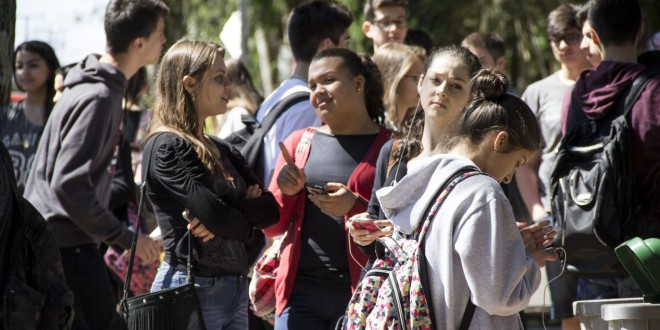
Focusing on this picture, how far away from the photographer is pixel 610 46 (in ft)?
17.0

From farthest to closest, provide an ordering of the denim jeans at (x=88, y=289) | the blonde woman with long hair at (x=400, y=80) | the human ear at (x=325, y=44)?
the human ear at (x=325, y=44) < the blonde woman with long hair at (x=400, y=80) < the denim jeans at (x=88, y=289)

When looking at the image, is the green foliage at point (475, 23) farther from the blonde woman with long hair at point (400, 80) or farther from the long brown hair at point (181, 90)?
the long brown hair at point (181, 90)

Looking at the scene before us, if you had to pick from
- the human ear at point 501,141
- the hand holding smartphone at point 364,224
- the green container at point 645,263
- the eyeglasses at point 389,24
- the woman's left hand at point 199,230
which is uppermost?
the human ear at point 501,141

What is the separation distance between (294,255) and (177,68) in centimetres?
106

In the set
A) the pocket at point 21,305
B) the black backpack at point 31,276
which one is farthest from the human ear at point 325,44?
the pocket at point 21,305

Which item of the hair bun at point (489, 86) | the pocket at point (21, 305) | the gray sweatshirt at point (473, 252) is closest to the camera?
the gray sweatshirt at point (473, 252)

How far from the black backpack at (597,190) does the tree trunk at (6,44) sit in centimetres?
299

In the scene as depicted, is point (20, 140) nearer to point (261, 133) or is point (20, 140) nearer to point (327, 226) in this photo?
point (261, 133)

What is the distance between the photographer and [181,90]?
180 inches

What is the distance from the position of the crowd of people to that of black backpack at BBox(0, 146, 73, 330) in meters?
0.14

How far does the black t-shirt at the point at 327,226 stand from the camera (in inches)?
187

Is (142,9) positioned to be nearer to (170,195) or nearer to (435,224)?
(170,195)

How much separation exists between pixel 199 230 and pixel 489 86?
4.79 ft

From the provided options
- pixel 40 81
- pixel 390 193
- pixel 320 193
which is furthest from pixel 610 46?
pixel 40 81
